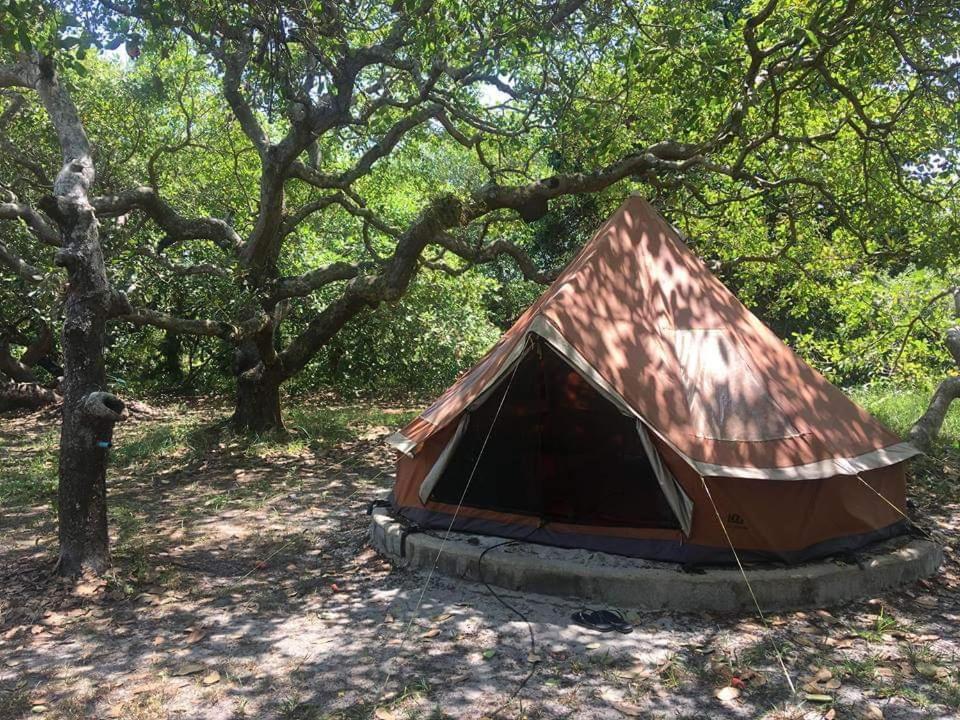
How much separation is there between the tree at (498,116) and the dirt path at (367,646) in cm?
85

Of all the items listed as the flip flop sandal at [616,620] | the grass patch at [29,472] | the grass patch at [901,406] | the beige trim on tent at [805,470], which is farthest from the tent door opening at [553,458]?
the grass patch at [901,406]

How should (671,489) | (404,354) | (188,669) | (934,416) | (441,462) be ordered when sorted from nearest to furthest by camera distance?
(188,669) < (671,489) < (441,462) < (934,416) < (404,354)

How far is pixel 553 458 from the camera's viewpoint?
6.07m

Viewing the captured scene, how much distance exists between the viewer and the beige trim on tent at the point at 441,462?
18.7ft

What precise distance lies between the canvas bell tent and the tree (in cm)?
230

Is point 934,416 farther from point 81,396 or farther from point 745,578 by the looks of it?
point 81,396

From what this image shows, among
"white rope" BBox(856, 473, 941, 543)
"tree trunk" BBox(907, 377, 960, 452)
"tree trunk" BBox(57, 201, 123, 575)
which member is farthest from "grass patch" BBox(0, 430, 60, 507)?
"tree trunk" BBox(907, 377, 960, 452)

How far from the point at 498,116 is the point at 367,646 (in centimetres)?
966

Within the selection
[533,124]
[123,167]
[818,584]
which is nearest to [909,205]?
[533,124]

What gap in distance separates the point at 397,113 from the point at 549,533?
29.2ft

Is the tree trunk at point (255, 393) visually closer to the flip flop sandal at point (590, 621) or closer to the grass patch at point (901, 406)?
the flip flop sandal at point (590, 621)

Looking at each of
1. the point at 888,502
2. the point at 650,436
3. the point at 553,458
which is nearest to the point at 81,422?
the point at 553,458

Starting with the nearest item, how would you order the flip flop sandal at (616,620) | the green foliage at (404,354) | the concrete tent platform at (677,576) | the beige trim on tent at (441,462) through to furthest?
the flip flop sandal at (616,620) < the concrete tent platform at (677,576) < the beige trim on tent at (441,462) < the green foliage at (404,354)

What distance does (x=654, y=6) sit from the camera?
8477 mm
